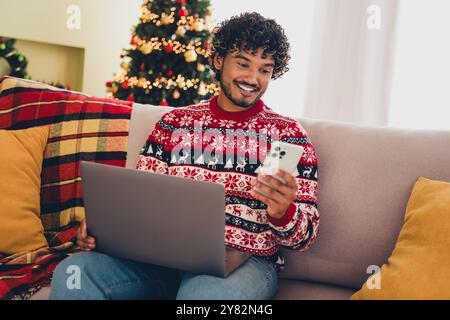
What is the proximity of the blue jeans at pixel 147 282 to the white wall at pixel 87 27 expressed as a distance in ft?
8.80

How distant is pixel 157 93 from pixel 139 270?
1.96 metres

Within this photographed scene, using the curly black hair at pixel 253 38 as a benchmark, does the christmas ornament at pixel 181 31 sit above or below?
above

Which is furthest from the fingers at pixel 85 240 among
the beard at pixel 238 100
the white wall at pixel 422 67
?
the white wall at pixel 422 67

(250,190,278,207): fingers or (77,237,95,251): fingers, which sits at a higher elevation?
(250,190,278,207): fingers

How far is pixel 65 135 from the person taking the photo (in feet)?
5.45

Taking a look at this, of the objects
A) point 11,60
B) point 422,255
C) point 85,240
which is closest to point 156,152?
point 85,240

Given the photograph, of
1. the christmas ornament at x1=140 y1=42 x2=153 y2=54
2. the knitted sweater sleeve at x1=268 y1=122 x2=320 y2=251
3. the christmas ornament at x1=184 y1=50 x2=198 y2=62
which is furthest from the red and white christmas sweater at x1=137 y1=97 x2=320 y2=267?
the christmas ornament at x1=140 y1=42 x2=153 y2=54

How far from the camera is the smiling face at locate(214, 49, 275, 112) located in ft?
4.86

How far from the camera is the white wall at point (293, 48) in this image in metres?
3.36

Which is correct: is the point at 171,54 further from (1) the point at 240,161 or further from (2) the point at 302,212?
(2) the point at 302,212

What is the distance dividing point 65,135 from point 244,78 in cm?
64

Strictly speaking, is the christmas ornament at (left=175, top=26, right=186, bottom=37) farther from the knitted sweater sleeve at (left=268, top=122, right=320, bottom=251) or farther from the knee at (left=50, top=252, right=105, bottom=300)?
the knee at (left=50, top=252, right=105, bottom=300)

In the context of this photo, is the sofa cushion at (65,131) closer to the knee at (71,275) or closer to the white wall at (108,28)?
the knee at (71,275)

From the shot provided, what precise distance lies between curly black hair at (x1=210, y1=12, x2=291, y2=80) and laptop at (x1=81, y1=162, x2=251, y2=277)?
2.11 feet
